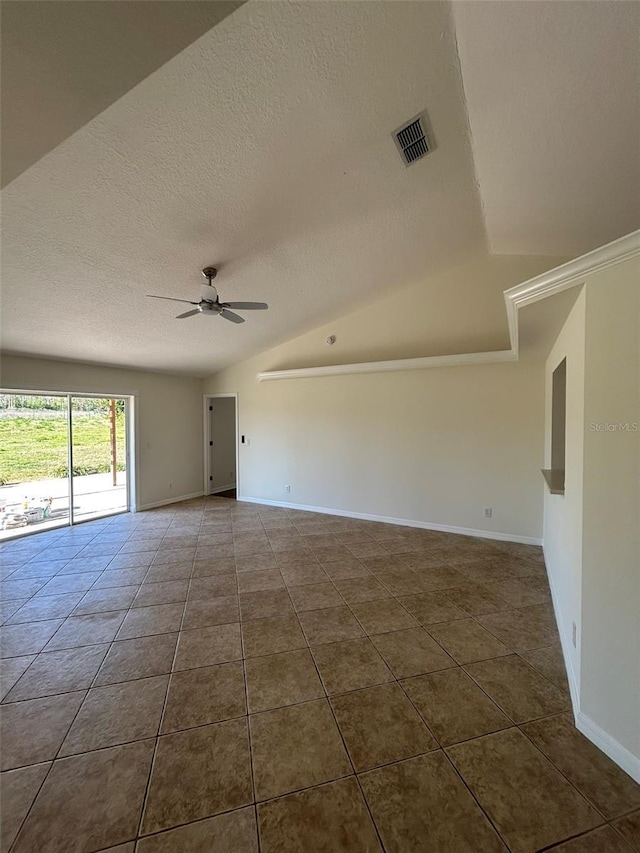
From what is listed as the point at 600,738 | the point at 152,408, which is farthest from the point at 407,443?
the point at 152,408

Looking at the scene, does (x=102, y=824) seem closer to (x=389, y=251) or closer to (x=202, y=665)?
(x=202, y=665)

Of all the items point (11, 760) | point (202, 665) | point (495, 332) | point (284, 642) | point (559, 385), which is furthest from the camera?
point (495, 332)

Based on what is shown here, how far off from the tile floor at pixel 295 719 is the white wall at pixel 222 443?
12.9 ft

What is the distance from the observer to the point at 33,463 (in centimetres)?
438

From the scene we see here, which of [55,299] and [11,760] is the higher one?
[55,299]

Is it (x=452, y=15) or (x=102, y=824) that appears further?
(x=452, y=15)

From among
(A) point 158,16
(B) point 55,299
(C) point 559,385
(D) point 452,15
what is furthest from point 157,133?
(C) point 559,385

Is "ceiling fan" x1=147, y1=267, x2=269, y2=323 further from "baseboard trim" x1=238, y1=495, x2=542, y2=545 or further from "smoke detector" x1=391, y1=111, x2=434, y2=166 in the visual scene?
"baseboard trim" x1=238, y1=495, x2=542, y2=545

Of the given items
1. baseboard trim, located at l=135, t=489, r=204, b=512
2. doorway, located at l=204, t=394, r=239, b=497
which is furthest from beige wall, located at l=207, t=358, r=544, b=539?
baseboard trim, located at l=135, t=489, r=204, b=512

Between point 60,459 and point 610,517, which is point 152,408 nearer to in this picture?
point 60,459

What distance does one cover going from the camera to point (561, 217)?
1.76 m

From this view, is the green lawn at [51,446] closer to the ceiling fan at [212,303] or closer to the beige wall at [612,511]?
the ceiling fan at [212,303]

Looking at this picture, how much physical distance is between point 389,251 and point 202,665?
3.91 m

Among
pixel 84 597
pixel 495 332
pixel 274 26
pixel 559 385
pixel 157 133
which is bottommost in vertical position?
→ pixel 84 597
